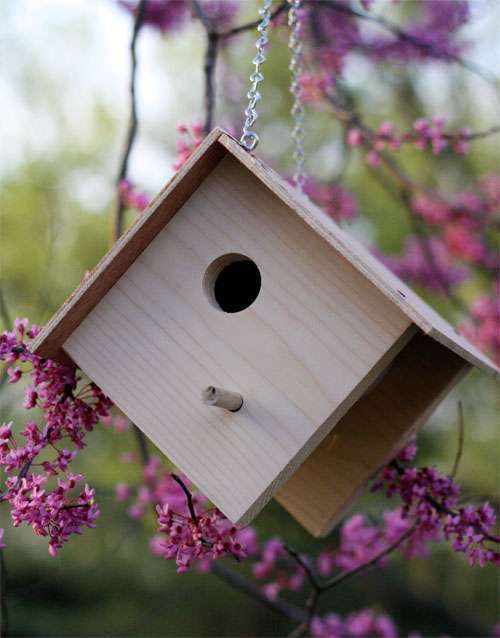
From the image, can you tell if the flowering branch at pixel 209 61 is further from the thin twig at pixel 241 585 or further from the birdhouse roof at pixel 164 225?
the thin twig at pixel 241 585

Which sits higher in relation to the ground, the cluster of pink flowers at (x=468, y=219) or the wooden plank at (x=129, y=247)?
the cluster of pink flowers at (x=468, y=219)

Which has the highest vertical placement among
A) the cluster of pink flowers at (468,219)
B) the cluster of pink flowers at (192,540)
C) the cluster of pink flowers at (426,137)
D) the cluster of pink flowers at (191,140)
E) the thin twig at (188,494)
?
the cluster of pink flowers at (468,219)

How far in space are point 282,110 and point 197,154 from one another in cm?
599

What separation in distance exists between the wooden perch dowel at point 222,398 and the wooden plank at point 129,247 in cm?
32

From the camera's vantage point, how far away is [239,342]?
145 cm

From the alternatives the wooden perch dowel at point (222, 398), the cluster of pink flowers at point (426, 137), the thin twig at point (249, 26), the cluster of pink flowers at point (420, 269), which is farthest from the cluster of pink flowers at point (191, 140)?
the cluster of pink flowers at point (420, 269)

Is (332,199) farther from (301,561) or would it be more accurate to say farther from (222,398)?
(222,398)

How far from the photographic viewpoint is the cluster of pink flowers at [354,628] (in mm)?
2666

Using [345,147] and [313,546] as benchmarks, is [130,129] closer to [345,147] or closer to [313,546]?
[345,147]

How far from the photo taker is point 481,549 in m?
1.57

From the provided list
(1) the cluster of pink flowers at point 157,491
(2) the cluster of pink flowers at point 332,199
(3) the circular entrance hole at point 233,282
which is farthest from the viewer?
(2) the cluster of pink flowers at point 332,199

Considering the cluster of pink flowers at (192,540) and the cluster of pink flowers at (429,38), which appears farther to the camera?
the cluster of pink flowers at (429,38)

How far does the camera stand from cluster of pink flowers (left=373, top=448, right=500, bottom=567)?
1570mm

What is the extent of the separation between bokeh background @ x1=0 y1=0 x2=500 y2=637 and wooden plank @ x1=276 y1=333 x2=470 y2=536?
3218 mm
